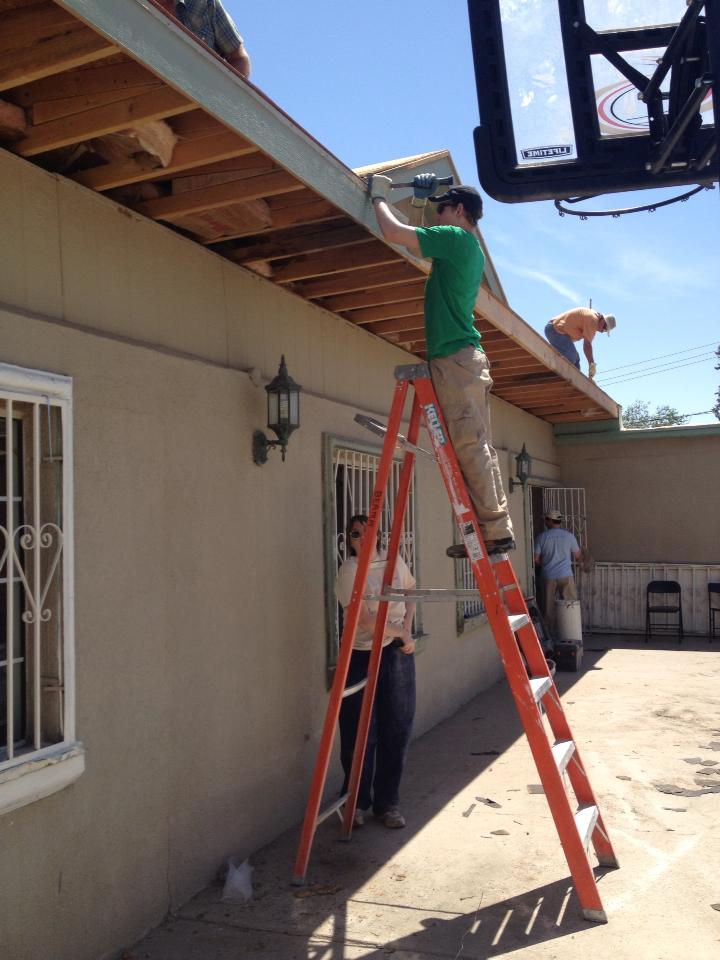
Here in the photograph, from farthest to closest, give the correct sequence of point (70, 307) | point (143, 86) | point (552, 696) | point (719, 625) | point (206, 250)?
point (719, 625) → point (206, 250) → point (552, 696) → point (70, 307) → point (143, 86)

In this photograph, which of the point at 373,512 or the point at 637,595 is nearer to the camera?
the point at 373,512

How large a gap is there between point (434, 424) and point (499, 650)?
3.36 feet

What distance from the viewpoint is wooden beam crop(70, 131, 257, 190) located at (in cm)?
338

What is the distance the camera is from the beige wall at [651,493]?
490 inches

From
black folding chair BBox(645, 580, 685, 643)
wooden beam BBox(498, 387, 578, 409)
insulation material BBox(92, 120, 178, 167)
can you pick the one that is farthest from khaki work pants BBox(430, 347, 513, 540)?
black folding chair BBox(645, 580, 685, 643)

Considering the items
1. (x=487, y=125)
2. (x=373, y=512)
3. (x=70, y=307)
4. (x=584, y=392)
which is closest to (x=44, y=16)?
(x=70, y=307)

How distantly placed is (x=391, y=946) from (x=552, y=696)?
1.27 meters

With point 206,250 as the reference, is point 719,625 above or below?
below

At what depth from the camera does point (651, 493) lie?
12.8 metres

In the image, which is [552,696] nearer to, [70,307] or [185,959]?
[185,959]

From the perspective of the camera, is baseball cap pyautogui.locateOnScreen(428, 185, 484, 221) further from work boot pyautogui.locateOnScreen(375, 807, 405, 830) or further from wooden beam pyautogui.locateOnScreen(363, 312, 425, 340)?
work boot pyautogui.locateOnScreen(375, 807, 405, 830)

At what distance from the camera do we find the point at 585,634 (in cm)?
1255

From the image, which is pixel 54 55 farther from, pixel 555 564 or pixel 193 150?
pixel 555 564

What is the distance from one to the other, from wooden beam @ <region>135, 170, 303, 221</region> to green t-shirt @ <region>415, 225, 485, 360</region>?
26.3 inches
